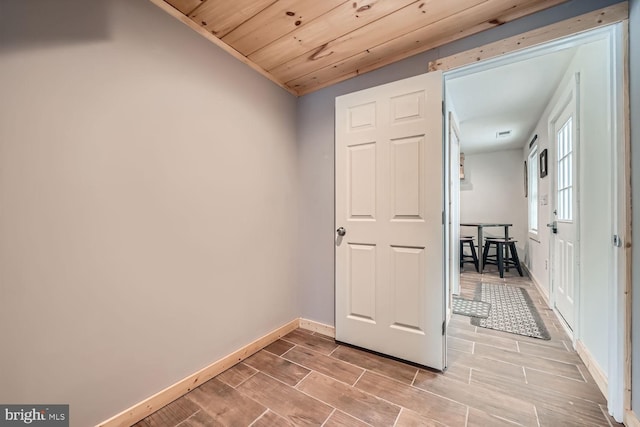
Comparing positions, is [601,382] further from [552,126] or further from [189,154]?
[189,154]

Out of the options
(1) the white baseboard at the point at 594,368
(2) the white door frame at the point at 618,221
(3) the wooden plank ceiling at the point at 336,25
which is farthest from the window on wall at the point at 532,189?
(3) the wooden plank ceiling at the point at 336,25

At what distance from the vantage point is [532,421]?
1299mm

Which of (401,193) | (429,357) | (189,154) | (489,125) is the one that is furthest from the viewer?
(489,125)

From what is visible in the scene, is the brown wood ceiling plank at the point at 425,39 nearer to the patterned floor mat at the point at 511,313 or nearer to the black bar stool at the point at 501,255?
the patterned floor mat at the point at 511,313

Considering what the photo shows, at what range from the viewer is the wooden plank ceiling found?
1.45 metres

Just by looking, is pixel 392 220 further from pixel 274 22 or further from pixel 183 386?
pixel 183 386

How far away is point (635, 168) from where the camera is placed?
1.22m

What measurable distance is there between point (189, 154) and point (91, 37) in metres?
0.66

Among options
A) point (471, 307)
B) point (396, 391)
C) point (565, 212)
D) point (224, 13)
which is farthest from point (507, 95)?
point (396, 391)

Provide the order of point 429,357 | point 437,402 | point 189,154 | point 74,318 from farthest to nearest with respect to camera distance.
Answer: point 429,357 → point 189,154 → point 437,402 → point 74,318

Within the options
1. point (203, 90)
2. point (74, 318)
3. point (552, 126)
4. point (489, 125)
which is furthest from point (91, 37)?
point (489, 125)

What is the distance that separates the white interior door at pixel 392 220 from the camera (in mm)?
1749

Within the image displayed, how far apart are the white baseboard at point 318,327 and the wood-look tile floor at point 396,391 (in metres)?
0.17

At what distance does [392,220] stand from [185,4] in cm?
190
